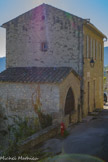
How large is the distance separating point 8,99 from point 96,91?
26.1 ft

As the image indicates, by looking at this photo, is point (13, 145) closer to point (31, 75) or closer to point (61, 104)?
point (61, 104)

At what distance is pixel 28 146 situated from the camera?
882 cm

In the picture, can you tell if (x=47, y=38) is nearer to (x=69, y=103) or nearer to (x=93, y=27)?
(x=93, y=27)

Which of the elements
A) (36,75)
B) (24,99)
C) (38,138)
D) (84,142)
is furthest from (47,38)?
(84,142)

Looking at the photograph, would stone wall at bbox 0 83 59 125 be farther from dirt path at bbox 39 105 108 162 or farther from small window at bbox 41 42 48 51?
small window at bbox 41 42 48 51

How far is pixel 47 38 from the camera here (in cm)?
1505

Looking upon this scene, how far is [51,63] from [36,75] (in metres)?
2.25

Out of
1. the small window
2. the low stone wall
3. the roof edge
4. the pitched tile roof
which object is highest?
the roof edge

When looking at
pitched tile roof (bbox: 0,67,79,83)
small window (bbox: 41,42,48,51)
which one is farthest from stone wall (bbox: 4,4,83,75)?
pitched tile roof (bbox: 0,67,79,83)

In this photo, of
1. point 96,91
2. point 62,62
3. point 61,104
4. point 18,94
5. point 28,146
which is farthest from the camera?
point 96,91

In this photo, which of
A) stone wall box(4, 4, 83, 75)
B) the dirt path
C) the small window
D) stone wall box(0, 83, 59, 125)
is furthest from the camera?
the small window

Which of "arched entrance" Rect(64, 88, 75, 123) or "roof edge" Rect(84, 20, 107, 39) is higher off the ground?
"roof edge" Rect(84, 20, 107, 39)

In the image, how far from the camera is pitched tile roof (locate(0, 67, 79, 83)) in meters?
12.1

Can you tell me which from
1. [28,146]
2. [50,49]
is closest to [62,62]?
[50,49]
